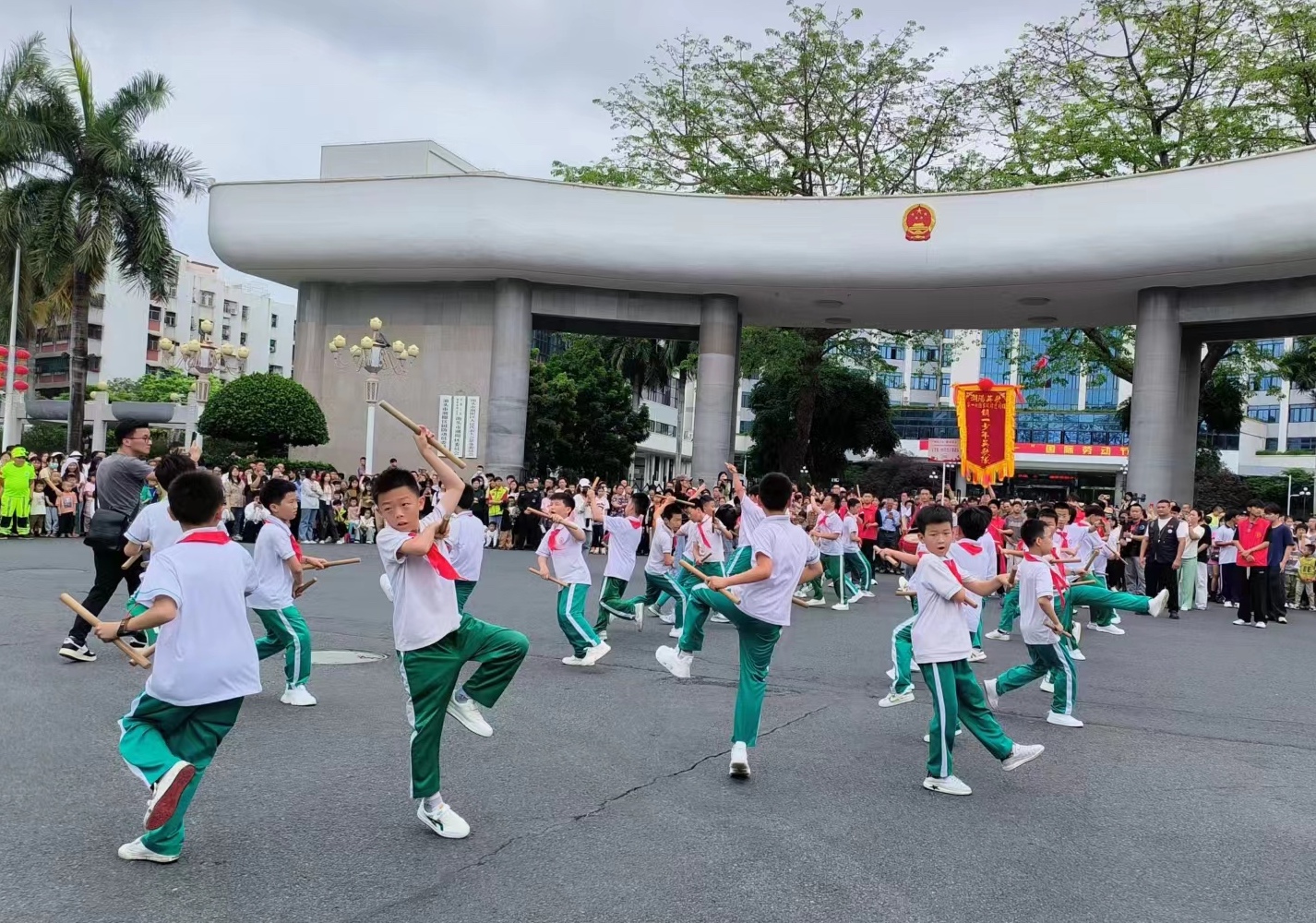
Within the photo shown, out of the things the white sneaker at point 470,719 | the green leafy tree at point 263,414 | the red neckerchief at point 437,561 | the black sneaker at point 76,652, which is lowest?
the black sneaker at point 76,652

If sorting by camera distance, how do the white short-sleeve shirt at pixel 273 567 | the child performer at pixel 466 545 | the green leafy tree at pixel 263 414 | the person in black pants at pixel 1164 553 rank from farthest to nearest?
the green leafy tree at pixel 263 414, the person in black pants at pixel 1164 553, the child performer at pixel 466 545, the white short-sleeve shirt at pixel 273 567

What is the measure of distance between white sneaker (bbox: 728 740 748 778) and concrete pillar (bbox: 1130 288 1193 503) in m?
22.0

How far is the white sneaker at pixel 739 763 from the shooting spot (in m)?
6.04

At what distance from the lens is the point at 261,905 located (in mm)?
4020

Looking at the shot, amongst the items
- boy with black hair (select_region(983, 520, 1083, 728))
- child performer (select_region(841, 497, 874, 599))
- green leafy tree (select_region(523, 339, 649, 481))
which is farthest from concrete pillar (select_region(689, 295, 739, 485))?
boy with black hair (select_region(983, 520, 1083, 728))

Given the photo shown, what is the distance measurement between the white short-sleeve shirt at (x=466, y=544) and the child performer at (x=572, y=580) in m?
0.61

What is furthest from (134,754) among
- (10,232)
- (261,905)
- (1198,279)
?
(10,232)

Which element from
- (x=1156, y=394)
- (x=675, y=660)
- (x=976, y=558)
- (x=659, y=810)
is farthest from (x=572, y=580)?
(x=1156, y=394)

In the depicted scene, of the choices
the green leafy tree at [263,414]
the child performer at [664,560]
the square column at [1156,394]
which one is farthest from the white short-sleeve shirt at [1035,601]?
the green leafy tree at [263,414]

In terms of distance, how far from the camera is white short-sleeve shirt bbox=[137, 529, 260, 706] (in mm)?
4445

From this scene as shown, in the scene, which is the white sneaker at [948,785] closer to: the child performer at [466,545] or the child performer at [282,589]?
the child performer at [282,589]

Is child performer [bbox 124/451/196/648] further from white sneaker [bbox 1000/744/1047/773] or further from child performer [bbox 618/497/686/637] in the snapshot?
white sneaker [bbox 1000/744/1047/773]

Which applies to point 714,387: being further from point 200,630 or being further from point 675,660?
point 200,630

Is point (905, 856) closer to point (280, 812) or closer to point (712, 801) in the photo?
point (712, 801)
